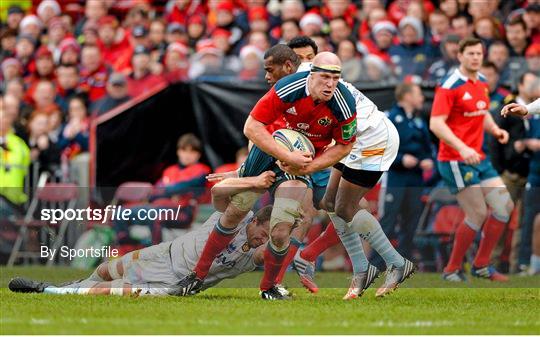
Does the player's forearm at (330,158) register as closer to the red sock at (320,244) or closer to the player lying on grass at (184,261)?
the player lying on grass at (184,261)

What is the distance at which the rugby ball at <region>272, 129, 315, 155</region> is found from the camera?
1055 cm

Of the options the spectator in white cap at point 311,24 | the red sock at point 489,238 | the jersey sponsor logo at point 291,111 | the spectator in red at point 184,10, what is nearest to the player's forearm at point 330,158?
the jersey sponsor logo at point 291,111

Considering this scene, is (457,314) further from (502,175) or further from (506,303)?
(502,175)

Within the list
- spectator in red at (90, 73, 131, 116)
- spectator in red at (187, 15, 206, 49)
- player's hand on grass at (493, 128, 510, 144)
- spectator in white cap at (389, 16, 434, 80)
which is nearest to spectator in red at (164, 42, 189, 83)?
spectator in red at (90, 73, 131, 116)

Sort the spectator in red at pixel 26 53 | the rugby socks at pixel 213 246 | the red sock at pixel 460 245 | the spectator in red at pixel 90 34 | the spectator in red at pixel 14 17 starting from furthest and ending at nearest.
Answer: the spectator in red at pixel 14 17 → the spectator in red at pixel 26 53 → the spectator in red at pixel 90 34 → the red sock at pixel 460 245 → the rugby socks at pixel 213 246

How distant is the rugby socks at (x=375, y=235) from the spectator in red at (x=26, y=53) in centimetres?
1084

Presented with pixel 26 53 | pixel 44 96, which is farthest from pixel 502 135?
pixel 26 53

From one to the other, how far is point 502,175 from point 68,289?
20.0ft

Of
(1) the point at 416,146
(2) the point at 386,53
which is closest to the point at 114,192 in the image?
(1) the point at 416,146

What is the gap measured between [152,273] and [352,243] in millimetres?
1707

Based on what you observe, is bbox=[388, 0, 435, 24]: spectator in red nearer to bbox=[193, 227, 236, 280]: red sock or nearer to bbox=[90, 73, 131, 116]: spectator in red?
bbox=[90, 73, 131, 116]: spectator in red

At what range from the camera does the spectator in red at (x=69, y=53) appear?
789 inches

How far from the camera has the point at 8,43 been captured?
21844mm

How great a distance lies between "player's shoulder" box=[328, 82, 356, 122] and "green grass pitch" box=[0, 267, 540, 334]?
1.45 meters
